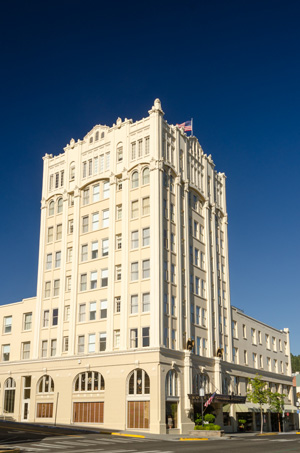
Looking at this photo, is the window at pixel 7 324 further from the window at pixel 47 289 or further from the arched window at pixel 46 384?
the arched window at pixel 46 384

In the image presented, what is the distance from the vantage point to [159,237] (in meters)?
56.2

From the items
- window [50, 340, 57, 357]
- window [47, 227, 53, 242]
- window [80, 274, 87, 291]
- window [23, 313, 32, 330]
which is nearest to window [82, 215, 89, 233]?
window [47, 227, 53, 242]

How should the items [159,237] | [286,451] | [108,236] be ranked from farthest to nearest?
[108,236] < [159,237] < [286,451]

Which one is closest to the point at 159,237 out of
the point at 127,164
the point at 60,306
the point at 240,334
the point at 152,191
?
the point at 152,191

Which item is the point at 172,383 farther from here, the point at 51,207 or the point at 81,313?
the point at 51,207

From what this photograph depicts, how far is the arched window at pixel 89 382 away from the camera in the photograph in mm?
55188

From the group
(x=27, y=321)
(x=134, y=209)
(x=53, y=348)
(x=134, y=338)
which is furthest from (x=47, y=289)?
(x=134, y=338)

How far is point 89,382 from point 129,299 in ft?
33.0

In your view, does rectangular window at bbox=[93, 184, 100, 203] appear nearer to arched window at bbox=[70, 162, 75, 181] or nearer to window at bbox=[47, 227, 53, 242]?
arched window at bbox=[70, 162, 75, 181]

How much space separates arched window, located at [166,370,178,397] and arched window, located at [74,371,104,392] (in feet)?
24.5

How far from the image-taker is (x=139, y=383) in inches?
2047

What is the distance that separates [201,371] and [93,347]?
1264 centimetres

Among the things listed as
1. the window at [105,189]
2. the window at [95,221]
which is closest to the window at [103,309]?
the window at [95,221]

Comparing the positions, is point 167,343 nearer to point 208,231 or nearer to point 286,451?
point 208,231
